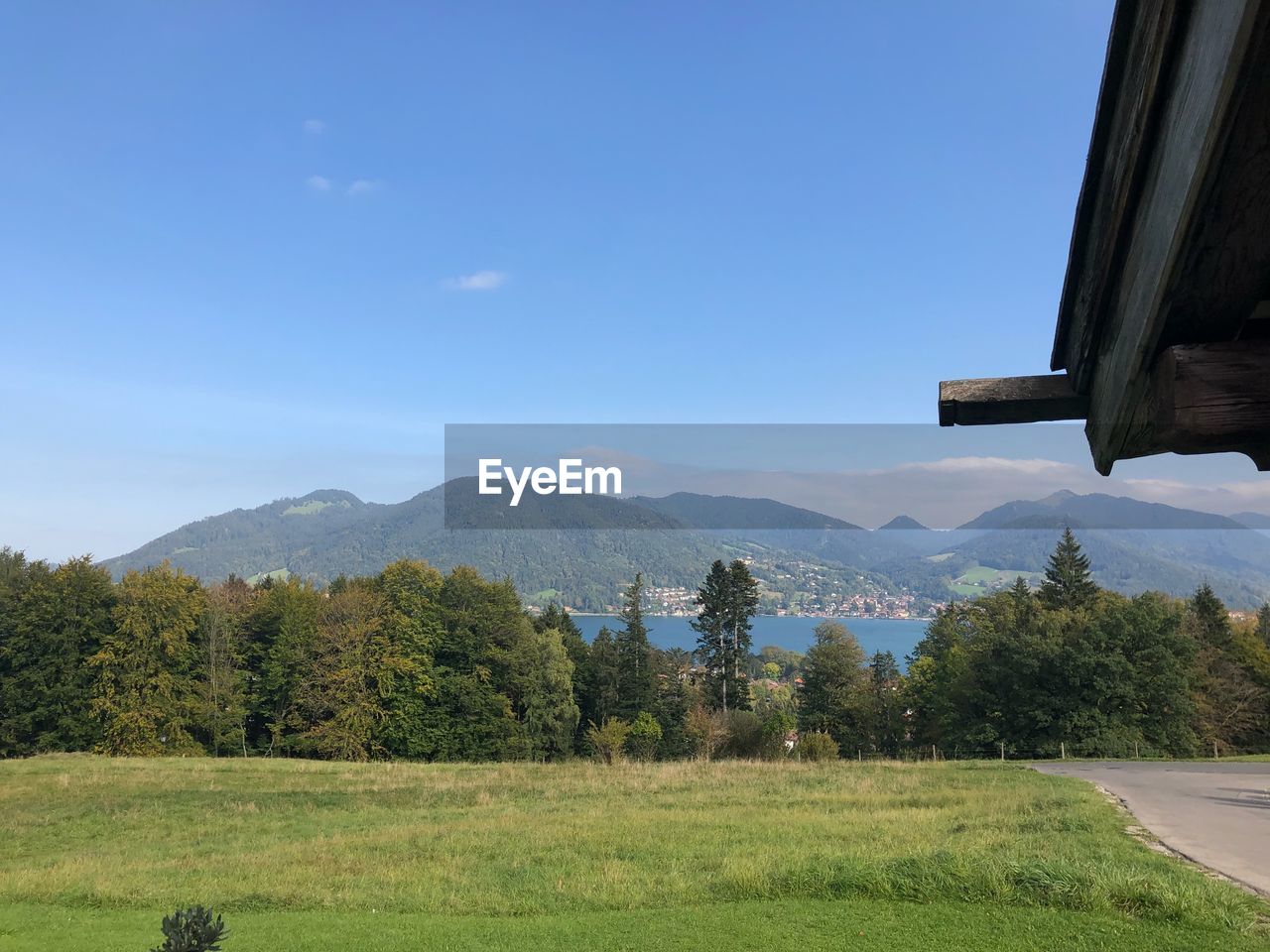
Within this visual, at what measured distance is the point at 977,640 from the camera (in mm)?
49688

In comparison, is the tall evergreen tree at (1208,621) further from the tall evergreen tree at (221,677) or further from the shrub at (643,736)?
the tall evergreen tree at (221,677)

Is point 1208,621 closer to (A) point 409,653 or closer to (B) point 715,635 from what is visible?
(B) point 715,635

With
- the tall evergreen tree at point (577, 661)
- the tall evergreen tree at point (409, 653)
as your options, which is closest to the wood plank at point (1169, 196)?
the tall evergreen tree at point (409, 653)

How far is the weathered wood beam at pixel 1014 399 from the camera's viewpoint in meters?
2.34

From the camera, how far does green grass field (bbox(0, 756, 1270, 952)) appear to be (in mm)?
7531

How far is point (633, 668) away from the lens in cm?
5112

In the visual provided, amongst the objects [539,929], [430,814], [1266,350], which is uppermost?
[1266,350]

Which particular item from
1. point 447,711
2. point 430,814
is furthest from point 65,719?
point 430,814

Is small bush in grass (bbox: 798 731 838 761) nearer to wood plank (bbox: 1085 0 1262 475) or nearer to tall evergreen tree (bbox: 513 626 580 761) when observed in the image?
tall evergreen tree (bbox: 513 626 580 761)

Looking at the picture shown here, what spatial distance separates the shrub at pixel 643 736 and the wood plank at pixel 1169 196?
4732cm

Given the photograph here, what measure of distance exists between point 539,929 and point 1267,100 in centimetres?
888

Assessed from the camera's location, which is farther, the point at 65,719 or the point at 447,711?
the point at 447,711

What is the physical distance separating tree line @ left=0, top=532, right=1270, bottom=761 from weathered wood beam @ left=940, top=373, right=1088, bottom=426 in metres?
40.1

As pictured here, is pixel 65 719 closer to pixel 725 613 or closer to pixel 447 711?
pixel 447 711
